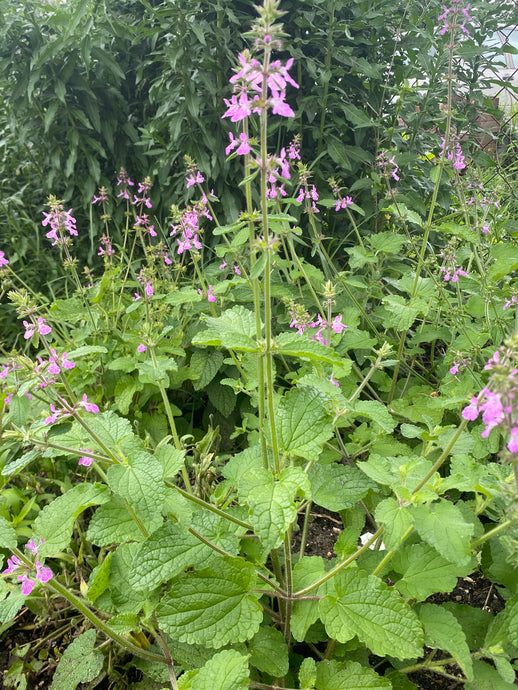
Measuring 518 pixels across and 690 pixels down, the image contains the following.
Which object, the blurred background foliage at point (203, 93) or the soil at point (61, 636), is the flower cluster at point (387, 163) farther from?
the soil at point (61, 636)

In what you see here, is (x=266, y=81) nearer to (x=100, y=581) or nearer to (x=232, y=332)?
(x=232, y=332)

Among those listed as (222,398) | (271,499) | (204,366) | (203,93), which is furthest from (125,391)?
(203,93)

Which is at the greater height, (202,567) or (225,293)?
(225,293)

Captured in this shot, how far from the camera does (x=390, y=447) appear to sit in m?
1.91

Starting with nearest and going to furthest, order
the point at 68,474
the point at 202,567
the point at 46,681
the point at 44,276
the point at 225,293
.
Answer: the point at 202,567, the point at 46,681, the point at 68,474, the point at 225,293, the point at 44,276

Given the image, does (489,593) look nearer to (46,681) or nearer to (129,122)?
(46,681)

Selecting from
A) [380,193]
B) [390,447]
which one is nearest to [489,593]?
[390,447]

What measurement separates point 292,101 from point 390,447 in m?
2.62

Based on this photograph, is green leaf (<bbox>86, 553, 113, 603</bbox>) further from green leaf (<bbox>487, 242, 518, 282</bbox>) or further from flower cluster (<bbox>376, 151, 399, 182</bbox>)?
flower cluster (<bbox>376, 151, 399, 182</bbox>)

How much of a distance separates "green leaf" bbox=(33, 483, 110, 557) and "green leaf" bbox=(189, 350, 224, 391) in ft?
3.66

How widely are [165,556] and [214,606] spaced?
18 cm

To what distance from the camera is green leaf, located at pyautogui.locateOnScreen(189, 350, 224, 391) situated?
8.27 feet

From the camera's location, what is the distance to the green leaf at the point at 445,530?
1080mm

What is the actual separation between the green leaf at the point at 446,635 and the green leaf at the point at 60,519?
0.95 meters
